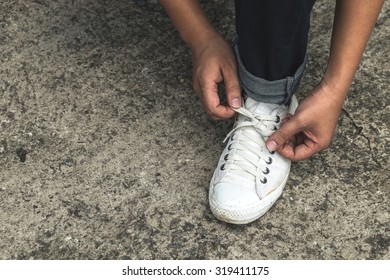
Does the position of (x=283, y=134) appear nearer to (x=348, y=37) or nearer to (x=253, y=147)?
(x=253, y=147)

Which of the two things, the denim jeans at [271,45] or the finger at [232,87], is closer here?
the denim jeans at [271,45]

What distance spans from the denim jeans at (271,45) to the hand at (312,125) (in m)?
0.06

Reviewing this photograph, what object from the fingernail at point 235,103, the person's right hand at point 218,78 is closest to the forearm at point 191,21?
the person's right hand at point 218,78

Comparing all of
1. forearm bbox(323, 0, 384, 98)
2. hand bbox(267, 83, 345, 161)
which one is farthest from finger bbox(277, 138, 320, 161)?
forearm bbox(323, 0, 384, 98)

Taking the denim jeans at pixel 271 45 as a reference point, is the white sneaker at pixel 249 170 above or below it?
A: below

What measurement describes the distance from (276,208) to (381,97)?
42 centimetres

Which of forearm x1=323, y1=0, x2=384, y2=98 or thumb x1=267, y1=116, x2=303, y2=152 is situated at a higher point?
forearm x1=323, y1=0, x2=384, y2=98

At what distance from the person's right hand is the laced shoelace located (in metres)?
0.03

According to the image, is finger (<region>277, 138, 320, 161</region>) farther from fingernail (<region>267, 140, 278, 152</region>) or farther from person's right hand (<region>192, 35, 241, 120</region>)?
person's right hand (<region>192, 35, 241, 120</region>)

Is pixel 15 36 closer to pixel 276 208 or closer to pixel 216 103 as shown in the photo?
pixel 216 103

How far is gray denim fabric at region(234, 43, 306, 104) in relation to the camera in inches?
61.6

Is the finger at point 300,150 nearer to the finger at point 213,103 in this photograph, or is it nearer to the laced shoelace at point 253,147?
the laced shoelace at point 253,147

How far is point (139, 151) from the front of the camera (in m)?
1.70

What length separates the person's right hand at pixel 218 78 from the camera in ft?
5.26
